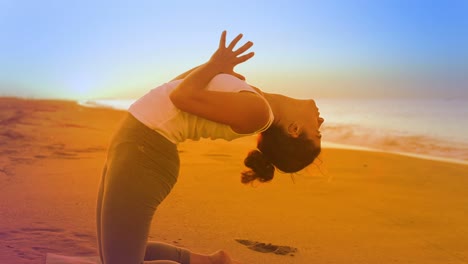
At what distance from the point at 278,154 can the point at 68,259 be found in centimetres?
148

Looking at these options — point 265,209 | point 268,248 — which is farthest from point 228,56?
point 265,209

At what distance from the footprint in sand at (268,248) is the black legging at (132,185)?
Answer: 168 centimetres

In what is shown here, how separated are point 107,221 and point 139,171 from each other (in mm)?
251

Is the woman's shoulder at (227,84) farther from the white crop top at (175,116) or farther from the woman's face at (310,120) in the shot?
the woman's face at (310,120)

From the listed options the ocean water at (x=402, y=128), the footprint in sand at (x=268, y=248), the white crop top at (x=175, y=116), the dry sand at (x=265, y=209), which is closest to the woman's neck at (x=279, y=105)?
the white crop top at (x=175, y=116)

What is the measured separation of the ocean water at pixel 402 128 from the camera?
9.64 m

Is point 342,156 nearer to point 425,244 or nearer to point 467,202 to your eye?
point 467,202

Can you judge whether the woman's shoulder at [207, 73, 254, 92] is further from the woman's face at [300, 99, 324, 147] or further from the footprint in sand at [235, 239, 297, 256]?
the footprint in sand at [235, 239, 297, 256]

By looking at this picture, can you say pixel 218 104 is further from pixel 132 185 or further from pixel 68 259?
pixel 68 259

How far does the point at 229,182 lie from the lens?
20.2 feet

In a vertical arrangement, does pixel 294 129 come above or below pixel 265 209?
above

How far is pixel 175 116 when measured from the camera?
2131 mm

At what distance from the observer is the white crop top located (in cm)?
211

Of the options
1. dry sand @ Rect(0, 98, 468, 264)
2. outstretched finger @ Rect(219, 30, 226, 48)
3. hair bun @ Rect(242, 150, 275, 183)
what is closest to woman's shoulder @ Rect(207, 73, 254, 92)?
outstretched finger @ Rect(219, 30, 226, 48)
